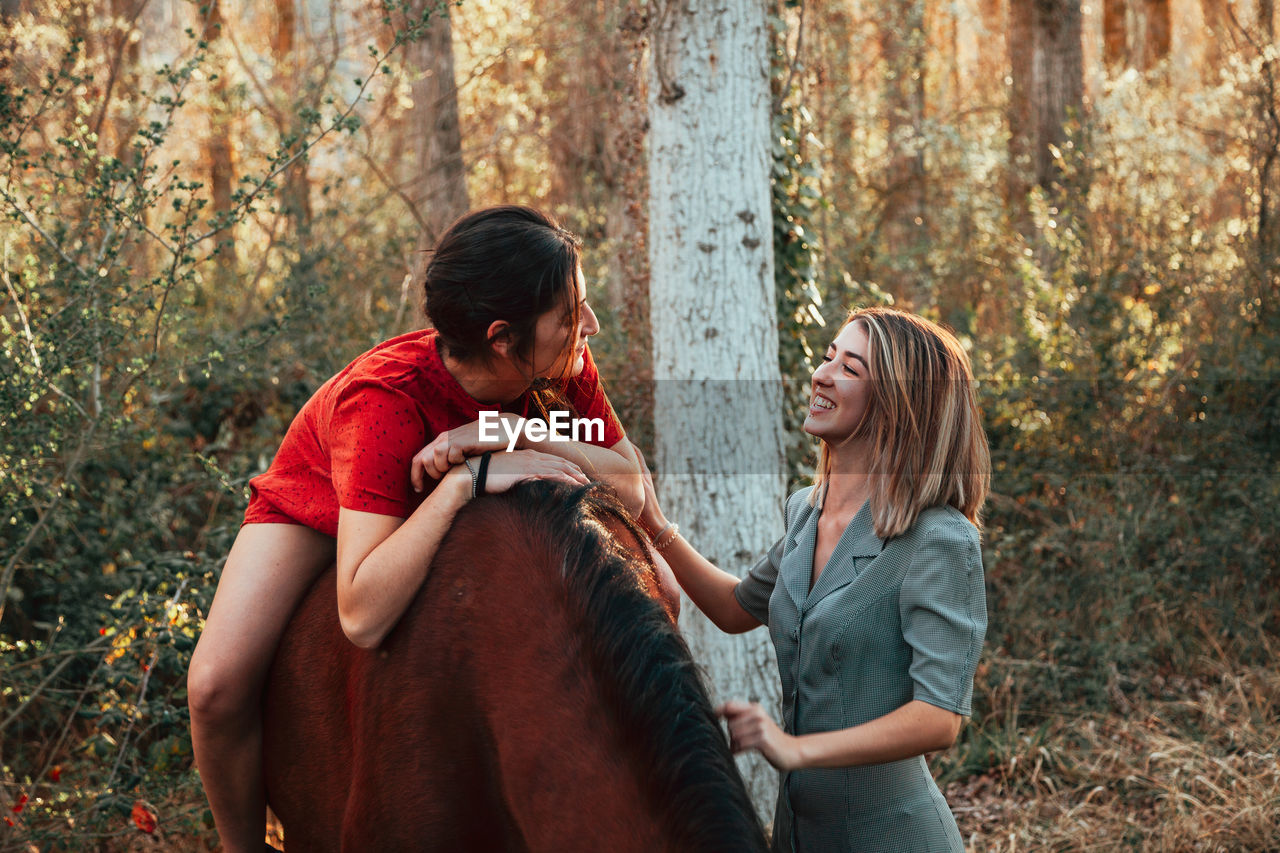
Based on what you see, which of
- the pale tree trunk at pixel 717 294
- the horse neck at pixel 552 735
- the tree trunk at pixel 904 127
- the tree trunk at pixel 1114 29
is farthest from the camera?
the tree trunk at pixel 1114 29

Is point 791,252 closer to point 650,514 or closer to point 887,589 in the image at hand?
point 650,514

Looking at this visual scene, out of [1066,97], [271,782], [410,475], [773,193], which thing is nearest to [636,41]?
[773,193]

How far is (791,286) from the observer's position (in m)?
5.72

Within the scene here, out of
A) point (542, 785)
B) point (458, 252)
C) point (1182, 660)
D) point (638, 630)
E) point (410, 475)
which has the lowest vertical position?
point (1182, 660)

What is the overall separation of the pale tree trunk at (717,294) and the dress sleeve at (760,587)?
1690 mm

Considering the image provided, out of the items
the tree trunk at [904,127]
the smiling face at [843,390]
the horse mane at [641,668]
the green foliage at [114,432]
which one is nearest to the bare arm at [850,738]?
the horse mane at [641,668]

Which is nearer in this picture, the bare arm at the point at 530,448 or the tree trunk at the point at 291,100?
the bare arm at the point at 530,448

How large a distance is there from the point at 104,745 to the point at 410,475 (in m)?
2.66

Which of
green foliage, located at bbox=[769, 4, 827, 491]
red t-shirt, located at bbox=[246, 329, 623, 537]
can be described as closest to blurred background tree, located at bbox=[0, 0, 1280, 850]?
green foliage, located at bbox=[769, 4, 827, 491]

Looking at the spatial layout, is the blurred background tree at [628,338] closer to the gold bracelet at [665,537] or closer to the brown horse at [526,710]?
the brown horse at [526,710]

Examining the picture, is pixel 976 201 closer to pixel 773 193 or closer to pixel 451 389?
pixel 773 193

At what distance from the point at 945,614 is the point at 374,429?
122 cm

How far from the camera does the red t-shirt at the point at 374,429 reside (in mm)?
2152

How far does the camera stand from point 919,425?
2.22m
